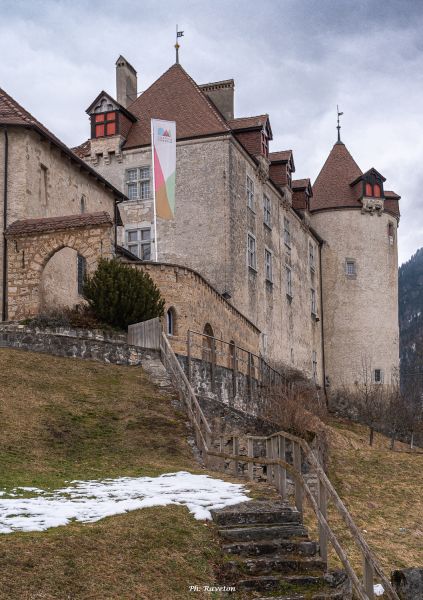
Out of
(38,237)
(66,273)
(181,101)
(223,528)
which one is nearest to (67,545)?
(223,528)

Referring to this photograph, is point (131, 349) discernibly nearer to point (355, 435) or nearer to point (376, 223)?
point (355, 435)

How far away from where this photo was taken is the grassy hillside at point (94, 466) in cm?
946

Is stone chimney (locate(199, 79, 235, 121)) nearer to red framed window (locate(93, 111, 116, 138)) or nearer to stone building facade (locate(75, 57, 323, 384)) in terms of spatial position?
stone building facade (locate(75, 57, 323, 384))

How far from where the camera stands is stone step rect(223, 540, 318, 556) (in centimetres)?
1077

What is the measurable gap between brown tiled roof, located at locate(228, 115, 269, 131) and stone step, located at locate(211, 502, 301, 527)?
33.8m

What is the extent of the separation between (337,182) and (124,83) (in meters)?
17.5

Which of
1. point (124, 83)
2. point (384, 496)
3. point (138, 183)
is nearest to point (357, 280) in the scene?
point (124, 83)

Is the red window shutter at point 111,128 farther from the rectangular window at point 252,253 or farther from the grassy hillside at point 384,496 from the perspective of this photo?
the grassy hillside at point 384,496

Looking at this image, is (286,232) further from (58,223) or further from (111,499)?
(111,499)

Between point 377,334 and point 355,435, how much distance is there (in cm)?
2040

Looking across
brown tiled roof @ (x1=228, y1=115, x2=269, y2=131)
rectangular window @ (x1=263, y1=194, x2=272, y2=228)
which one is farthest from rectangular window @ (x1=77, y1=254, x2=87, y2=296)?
rectangular window @ (x1=263, y1=194, x2=272, y2=228)

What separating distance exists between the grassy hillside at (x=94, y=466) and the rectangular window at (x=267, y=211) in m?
23.6

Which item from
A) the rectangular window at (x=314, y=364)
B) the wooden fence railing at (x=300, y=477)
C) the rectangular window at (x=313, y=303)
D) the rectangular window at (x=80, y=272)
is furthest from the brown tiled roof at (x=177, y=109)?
the wooden fence railing at (x=300, y=477)

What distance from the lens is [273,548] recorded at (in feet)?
35.8
